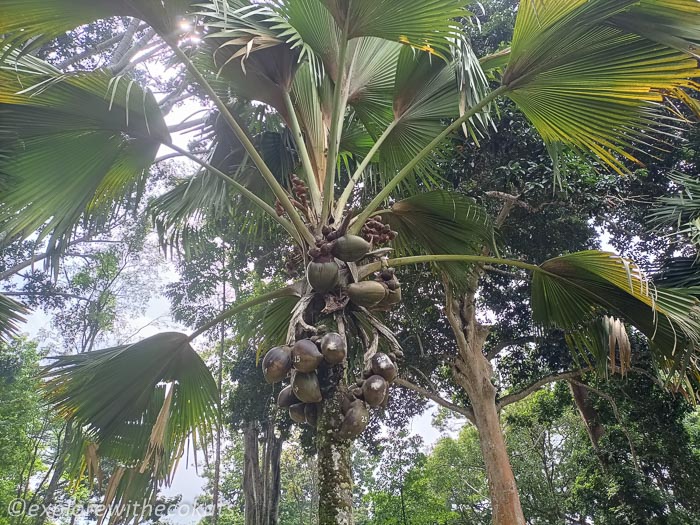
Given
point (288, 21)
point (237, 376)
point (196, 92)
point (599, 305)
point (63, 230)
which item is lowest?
point (599, 305)

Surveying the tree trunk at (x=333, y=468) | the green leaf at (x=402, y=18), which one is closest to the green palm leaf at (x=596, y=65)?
the green leaf at (x=402, y=18)

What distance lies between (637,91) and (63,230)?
3420 millimetres

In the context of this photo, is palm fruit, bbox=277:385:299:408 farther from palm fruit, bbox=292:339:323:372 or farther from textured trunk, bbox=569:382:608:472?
textured trunk, bbox=569:382:608:472

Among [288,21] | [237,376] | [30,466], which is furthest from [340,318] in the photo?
[30,466]

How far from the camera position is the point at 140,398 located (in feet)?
9.73

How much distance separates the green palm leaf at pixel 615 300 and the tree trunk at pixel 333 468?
65.0 inches

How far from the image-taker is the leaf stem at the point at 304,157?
269 cm

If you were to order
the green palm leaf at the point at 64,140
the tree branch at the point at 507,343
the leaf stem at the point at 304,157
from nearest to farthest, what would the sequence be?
the green palm leaf at the point at 64,140 < the leaf stem at the point at 304,157 < the tree branch at the point at 507,343

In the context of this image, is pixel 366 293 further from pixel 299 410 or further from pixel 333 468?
pixel 333 468

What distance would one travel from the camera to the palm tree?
226cm

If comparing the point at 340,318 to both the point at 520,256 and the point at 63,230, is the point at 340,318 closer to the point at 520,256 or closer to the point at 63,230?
the point at 63,230

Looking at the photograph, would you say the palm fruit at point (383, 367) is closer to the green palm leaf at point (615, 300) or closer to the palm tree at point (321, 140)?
the palm tree at point (321, 140)

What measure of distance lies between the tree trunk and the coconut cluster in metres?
0.08

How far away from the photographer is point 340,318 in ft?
7.38
